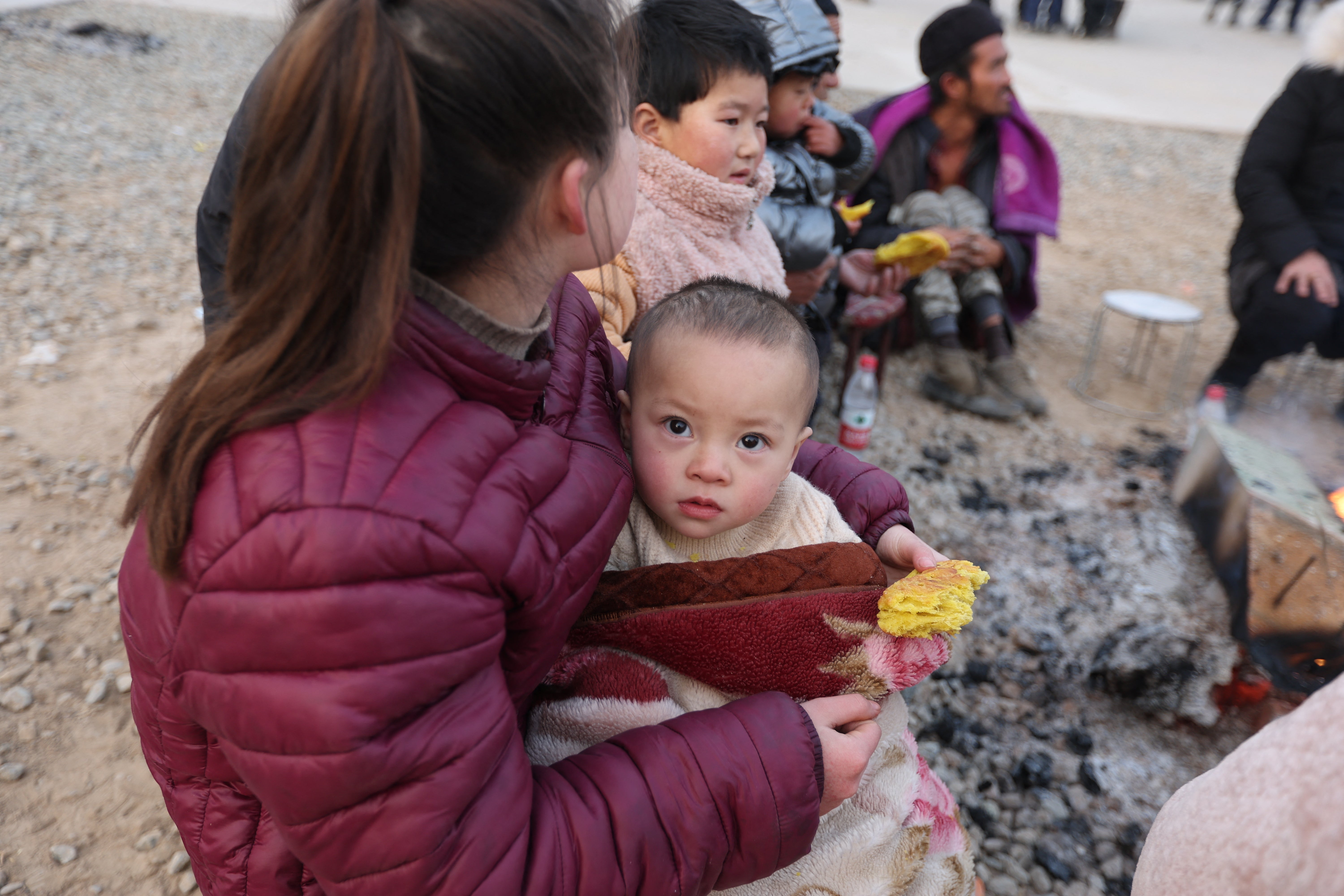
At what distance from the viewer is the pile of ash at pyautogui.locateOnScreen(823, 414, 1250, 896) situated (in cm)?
281

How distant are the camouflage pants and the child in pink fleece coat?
3577 millimetres

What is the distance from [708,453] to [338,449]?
2.78 feet

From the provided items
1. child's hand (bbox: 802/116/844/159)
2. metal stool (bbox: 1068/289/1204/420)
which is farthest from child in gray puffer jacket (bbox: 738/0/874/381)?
metal stool (bbox: 1068/289/1204/420)

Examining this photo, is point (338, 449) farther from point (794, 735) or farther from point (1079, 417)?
point (1079, 417)

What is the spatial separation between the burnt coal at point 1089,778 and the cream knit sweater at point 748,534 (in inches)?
68.1

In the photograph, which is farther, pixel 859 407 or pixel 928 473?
pixel 928 473

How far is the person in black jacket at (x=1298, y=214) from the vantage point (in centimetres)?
531

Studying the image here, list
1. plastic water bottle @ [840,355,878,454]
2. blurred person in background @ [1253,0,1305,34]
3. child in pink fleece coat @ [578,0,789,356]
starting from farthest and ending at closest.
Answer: blurred person in background @ [1253,0,1305,34] → plastic water bottle @ [840,355,878,454] → child in pink fleece coat @ [578,0,789,356]

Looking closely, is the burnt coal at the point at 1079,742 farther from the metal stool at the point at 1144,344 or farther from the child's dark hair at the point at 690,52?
the metal stool at the point at 1144,344

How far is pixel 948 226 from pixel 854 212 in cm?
142

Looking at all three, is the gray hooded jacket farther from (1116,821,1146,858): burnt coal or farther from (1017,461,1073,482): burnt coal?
(1116,821,1146,858): burnt coal

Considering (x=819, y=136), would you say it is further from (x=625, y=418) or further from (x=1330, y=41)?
(x=1330, y=41)

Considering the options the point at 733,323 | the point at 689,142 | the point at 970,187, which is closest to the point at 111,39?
the point at 970,187

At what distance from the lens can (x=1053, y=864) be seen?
268cm
